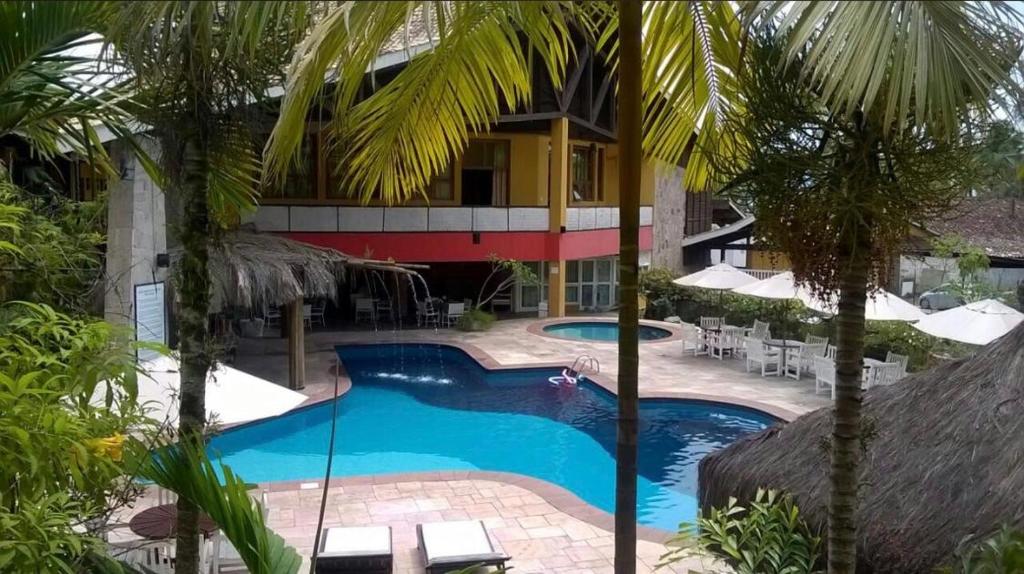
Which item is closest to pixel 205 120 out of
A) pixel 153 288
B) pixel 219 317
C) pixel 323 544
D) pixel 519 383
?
pixel 323 544

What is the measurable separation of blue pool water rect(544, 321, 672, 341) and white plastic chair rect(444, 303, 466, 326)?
2.13 metres

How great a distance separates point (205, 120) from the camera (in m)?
3.16

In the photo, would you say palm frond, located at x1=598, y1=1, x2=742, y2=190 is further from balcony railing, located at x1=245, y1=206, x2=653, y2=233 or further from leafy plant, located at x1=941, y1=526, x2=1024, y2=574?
balcony railing, located at x1=245, y1=206, x2=653, y2=233

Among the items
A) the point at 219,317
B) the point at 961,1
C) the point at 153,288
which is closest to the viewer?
the point at 961,1

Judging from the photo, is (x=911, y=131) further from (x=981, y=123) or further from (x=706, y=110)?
(x=706, y=110)

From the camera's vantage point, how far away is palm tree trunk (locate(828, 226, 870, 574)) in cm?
354

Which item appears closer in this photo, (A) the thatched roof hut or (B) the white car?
(A) the thatched roof hut

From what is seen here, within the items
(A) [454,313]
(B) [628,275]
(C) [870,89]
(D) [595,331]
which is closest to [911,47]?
(C) [870,89]

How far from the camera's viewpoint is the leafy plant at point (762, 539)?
5520mm

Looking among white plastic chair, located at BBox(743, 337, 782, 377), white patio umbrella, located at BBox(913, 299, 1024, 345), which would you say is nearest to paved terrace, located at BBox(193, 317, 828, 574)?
white plastic chair, located at BBox(743, 337, 782, 377)

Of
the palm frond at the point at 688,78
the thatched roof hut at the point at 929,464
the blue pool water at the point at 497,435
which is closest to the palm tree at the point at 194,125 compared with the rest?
the palm frond at the point at 688,78

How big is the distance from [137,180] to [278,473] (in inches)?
162

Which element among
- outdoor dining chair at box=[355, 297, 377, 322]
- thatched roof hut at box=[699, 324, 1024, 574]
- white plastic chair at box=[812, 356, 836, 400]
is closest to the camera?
thatched roof hut at box=[699, 324, 1024, 574]

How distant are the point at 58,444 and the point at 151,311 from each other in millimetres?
7862
